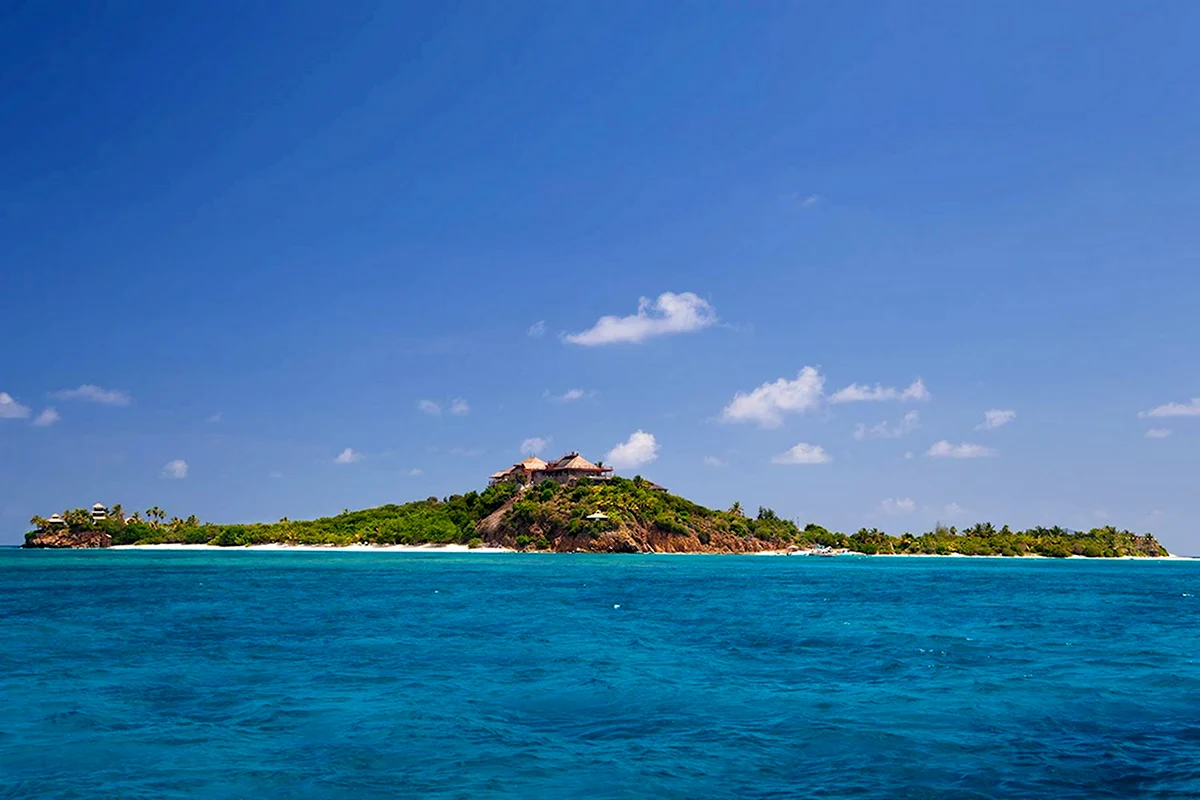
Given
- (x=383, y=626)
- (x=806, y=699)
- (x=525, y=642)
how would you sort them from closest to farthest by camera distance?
1. (x=806, y=699)
2. (x=525, y=642)
3. (x=383, y=626)

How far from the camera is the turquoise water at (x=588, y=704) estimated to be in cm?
1534

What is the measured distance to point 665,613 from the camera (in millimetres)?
47156

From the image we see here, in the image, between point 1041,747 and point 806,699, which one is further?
point 806,699

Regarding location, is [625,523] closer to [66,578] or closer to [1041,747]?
[66,578]

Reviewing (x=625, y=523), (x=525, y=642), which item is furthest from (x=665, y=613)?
(x=625, y=523)

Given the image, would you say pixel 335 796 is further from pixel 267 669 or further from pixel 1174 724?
pixel 1174 724

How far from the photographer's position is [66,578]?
75.6m

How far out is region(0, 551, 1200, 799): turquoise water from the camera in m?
15.3

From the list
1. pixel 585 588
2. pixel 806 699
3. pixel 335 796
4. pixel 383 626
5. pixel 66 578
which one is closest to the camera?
pixel 335 796


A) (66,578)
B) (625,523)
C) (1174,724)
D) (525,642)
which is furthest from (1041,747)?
(625,523)

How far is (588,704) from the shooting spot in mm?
22172

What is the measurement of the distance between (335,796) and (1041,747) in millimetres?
14740

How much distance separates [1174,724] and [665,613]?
95.9 feet

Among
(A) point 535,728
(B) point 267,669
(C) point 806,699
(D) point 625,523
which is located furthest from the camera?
(D) point 625,523
